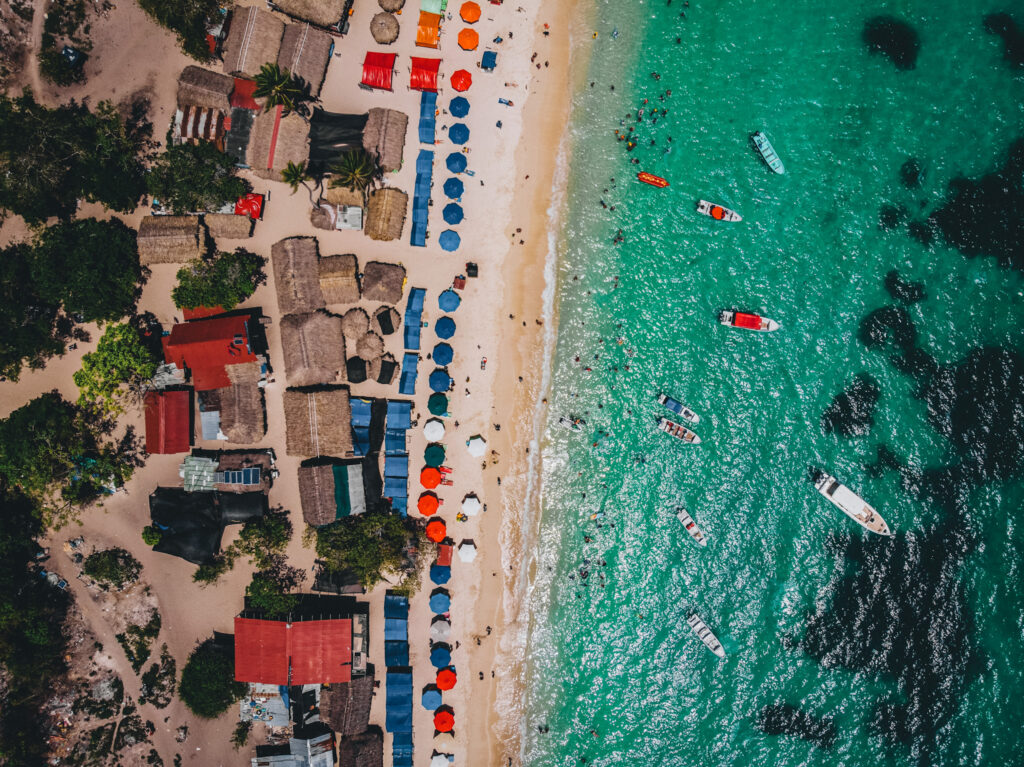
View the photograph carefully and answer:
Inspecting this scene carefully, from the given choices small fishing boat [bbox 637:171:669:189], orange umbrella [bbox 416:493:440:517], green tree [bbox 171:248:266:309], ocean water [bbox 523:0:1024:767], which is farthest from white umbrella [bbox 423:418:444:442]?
small fishing boat [bbox 637:171:669:189]

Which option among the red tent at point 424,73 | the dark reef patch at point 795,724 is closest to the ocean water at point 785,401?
the dark reef patch at point 795,724

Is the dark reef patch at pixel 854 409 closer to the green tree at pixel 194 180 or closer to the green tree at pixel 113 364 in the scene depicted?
the green tree at pixel 194 180

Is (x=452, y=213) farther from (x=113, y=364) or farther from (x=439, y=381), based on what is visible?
(x=113, y=364)

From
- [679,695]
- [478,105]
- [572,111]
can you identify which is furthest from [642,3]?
[679,695]

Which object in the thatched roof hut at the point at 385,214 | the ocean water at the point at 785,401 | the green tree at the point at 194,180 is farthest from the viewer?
the ocean water at the point at 785,401

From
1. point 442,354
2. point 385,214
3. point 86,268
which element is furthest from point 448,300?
point 86,268

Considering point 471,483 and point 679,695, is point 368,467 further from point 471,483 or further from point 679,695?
point 679,695
